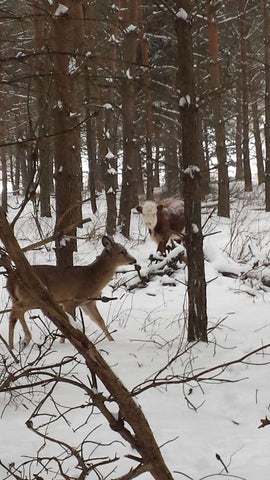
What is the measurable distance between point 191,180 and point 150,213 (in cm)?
573

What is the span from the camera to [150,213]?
36.5 ft

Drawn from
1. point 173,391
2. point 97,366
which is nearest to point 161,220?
point 173,391

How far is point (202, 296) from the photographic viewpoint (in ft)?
17.9

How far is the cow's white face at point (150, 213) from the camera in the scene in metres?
11.0

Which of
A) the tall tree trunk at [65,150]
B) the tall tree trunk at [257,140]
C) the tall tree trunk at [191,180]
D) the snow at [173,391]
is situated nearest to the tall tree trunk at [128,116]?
the snow at [173,391]

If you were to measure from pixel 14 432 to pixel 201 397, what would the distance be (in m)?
1.57

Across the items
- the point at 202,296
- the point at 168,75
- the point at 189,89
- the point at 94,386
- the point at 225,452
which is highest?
the point at 168,75

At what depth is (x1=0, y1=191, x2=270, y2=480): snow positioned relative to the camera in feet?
9.91

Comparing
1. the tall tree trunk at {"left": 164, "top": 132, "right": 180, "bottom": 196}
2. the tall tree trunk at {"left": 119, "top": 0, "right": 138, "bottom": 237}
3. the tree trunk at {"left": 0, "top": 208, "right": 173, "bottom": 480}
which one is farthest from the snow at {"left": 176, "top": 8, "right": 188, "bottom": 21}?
the tall tree trunk at {"left": 164, "top": 132, "right": 180, "bottom": 196}

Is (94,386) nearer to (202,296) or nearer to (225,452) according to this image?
(225,452)

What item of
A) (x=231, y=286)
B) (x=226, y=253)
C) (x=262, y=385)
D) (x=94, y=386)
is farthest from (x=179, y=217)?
(x=94, y=386)

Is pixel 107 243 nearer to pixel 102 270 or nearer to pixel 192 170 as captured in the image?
pixel 102 270

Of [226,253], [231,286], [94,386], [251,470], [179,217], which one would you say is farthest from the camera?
[179,217]

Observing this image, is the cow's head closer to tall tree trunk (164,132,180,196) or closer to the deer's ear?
the deer's ear
